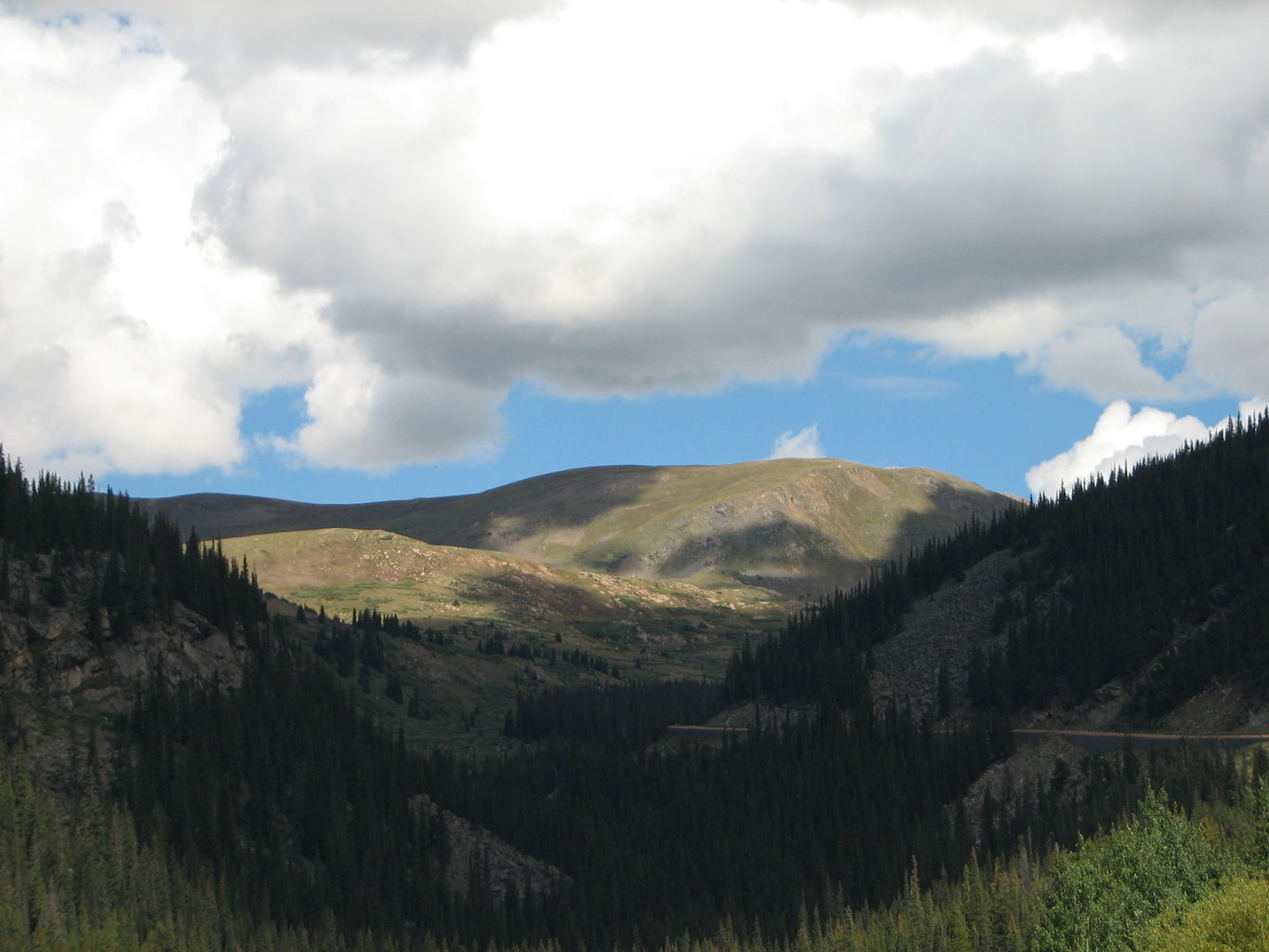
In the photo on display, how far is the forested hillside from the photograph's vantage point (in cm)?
11281

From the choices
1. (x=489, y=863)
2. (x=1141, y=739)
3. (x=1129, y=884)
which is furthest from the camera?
(x=489, y=863)

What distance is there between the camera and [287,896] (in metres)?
135

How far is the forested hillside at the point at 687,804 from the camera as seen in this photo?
113 meters

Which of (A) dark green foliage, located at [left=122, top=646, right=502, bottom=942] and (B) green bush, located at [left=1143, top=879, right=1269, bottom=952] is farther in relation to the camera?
(A) dark green foliage, located at [left=122, top=646, right=502, bottom=942]

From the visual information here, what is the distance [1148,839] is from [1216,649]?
58.3 metres

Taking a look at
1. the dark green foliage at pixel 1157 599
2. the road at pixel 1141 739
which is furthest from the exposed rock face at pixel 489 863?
the dark green foliage at pixel 1157 599

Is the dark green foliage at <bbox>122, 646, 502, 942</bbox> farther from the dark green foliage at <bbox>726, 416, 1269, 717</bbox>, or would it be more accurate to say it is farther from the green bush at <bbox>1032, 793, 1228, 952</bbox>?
the dark green foliage at <bbox>726, 416, 1269, 717</bbox>

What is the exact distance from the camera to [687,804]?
174 m

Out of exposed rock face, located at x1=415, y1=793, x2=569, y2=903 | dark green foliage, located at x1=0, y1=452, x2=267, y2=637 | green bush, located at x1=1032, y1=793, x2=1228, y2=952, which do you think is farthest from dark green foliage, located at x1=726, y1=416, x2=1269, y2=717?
dark green foliage, located at x1=0, y1=452, x2=267, y2=637

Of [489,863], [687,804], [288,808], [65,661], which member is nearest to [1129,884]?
[687,804]

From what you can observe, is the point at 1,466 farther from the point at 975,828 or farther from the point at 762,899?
the point at 975,828

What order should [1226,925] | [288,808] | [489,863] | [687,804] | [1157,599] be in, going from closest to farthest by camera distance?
1. [1226,925]
2. [288,808]
3. [489,863]
4. [687,804]
5. [1157,599]

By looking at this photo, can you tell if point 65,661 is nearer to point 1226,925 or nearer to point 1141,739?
point 1226,925

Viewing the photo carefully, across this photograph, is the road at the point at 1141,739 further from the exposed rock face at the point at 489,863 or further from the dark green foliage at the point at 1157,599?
the exposed rock face at the point at 489,863
